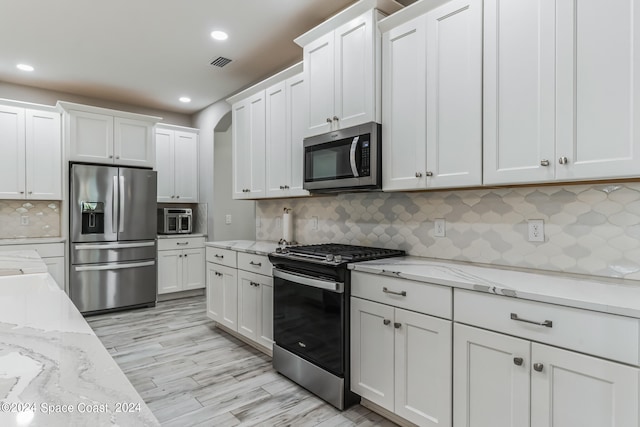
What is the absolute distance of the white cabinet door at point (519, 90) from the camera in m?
1.70

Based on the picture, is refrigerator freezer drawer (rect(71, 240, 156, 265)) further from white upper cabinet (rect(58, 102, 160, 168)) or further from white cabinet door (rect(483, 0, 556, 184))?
white cabinet door (rect(483, 0, 556, 184))

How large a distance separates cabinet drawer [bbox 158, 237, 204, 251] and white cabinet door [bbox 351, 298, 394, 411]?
3549 millimetres

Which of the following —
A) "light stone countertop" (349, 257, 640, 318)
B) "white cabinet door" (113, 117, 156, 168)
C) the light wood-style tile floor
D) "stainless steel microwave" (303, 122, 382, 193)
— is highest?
"white cabinet door" (113, 117, 156, 168)

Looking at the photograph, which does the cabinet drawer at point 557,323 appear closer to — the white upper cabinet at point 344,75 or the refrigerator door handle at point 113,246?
the white upper cabinet at point 344,75

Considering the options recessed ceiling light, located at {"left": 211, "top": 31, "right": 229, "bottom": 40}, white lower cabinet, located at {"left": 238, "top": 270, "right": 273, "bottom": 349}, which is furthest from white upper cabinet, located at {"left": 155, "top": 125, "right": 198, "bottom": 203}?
white lower cabinet, located at {"left": 238, "top": 270, "right": 273, "bottom": 349}

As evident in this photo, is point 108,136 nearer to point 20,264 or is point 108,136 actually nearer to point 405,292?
point 20,264

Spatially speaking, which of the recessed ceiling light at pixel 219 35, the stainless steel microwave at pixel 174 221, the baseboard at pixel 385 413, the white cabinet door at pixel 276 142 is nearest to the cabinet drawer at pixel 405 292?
the baseboard at pixel 385 413

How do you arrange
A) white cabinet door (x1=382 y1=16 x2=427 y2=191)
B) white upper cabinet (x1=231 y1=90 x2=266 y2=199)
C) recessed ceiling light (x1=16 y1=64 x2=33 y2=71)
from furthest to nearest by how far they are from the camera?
recessed ceiling light (x1=16 y1=64 x2=33 y2=71), white upper cabinet (x1=231 y1=90 x2=266 y2=199), white cabinet door (x1=382 y1=16 x2=427 y2=191)

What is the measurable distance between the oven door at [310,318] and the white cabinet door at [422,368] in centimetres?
40

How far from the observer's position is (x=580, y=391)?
4.51 feet

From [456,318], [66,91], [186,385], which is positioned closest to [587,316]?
[456,318]

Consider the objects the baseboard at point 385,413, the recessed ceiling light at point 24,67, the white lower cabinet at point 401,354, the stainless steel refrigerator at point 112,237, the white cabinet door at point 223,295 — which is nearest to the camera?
the white lower cabinet at point 401,354

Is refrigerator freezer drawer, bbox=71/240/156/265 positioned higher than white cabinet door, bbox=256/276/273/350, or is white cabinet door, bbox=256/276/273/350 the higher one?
refrigerator freezer drawer, bbox=71/240/156/265

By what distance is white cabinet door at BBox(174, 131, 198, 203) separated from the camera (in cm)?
536
